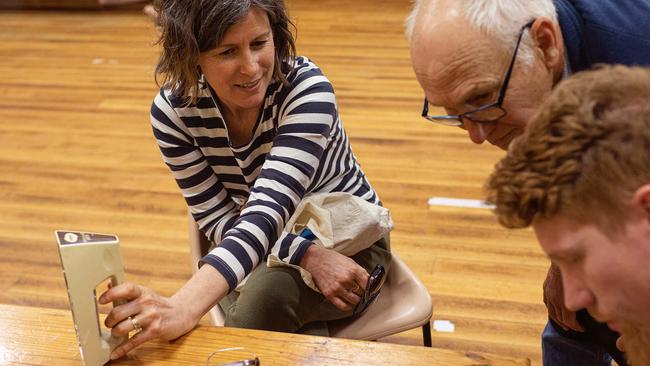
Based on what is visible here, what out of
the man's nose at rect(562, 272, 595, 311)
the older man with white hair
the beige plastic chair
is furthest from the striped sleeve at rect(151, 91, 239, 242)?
the man's nose at rect(562, 272, 595, 311)

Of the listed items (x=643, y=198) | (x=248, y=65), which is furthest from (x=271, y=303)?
(x=643, y=198)

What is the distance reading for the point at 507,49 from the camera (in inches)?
54.6

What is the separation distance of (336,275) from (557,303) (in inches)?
20.0

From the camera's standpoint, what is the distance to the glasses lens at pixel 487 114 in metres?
1.44

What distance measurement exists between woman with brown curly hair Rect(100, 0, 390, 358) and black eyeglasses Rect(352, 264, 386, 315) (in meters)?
0.02

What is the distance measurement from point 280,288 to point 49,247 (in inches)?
73.5

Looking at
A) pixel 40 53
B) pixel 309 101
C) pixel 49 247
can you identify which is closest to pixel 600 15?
pixel 309 101

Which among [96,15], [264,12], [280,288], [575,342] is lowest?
[96,15]

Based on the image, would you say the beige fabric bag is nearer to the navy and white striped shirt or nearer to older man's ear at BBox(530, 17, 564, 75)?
the navy and white striped shirt

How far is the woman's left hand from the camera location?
1.58m

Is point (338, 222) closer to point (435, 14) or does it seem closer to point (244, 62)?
point (244, 62)

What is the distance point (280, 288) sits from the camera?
1.98m

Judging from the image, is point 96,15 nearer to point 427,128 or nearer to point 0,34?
point 0,34

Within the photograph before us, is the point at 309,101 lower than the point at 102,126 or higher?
higher
